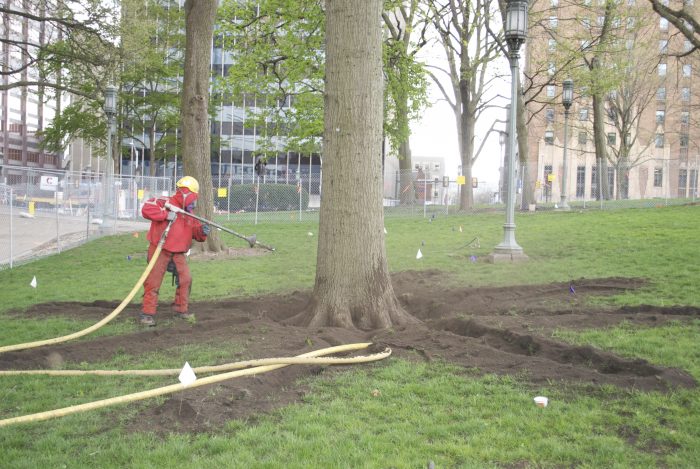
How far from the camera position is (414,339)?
21.2ft

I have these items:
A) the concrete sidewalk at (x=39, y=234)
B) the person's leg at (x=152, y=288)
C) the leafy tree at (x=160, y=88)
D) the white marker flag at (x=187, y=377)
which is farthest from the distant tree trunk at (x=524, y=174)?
the white marker flag at (x=187, y=377)

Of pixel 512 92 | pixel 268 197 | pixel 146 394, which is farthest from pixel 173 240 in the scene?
pixel 268 197

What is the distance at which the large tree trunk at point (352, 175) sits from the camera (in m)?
6.99

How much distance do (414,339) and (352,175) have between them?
192 cm

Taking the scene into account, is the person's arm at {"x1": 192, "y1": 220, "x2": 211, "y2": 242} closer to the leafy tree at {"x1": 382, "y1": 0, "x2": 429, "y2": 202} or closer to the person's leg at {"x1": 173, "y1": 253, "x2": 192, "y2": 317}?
the person's leg at {"x1": 173, "y1": 253, "x2": 192, "y2": 317}

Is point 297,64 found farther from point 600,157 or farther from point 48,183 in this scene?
point 600,157

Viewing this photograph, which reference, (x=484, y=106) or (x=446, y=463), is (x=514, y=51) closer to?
(x=446, y=463)

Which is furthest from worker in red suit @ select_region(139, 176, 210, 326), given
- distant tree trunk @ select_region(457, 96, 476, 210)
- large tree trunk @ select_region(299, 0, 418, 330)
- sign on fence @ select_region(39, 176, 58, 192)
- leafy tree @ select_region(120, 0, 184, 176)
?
leafy tree @ select_region(120, 0, 184, 176)

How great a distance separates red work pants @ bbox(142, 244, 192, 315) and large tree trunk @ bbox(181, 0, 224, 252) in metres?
6.72

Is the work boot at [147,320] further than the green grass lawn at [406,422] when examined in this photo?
Yes

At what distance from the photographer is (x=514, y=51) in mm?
13125

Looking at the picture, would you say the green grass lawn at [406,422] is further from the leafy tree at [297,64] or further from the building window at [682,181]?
the building window at [682,181]

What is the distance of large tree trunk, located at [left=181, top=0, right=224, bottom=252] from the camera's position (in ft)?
48.7

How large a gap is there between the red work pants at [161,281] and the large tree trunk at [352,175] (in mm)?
1989
